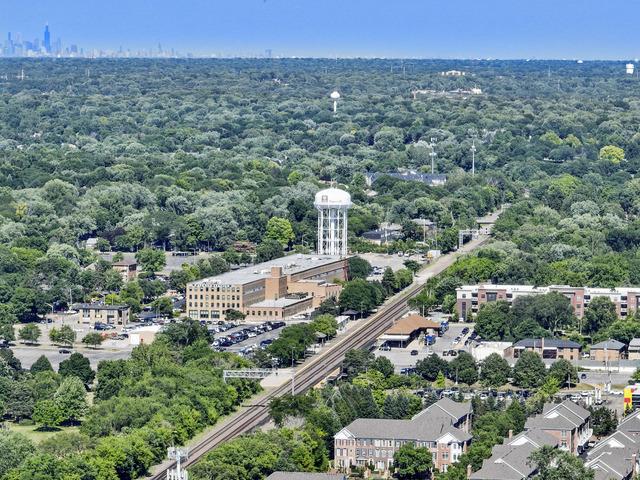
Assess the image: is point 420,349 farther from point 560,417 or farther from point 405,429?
point 405,429

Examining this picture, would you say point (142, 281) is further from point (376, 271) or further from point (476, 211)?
point (476, 211)

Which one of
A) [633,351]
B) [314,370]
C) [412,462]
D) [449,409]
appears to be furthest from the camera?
[633,351]

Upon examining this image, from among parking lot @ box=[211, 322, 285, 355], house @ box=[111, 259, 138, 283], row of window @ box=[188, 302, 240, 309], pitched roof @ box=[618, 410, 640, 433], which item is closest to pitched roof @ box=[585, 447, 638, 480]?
pitched roof @ box=[618, 410, 640, 433]

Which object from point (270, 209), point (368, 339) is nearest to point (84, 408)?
point (368, 339)

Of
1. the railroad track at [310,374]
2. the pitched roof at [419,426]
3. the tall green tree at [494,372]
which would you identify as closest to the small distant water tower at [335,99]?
the railroad track at [310,374]

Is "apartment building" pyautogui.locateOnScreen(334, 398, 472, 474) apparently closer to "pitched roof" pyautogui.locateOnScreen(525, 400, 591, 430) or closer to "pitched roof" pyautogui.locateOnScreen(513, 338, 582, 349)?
"pitched roof" pyautogui.locateOnScreen(525, 400, 591, 430)

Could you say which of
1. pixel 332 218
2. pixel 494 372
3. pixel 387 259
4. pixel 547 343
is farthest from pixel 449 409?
pixel 387 259
